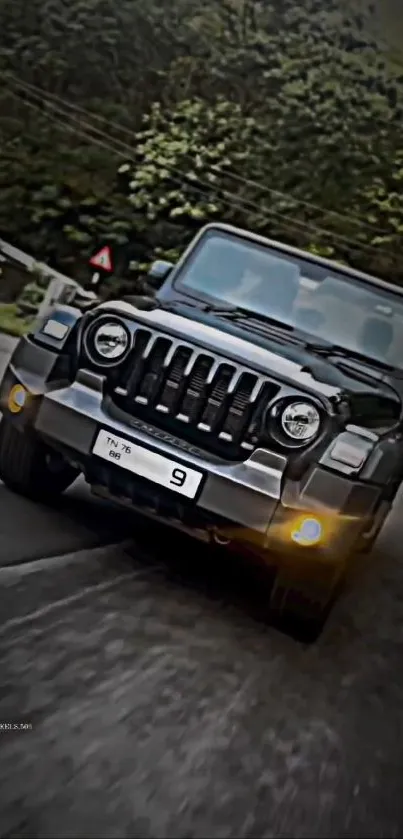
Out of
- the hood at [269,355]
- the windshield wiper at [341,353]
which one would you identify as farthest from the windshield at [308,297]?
the hood at [269,355]

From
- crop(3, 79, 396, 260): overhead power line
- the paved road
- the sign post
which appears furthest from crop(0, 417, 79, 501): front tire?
crop(3, 79, 396, 260): overhead power line

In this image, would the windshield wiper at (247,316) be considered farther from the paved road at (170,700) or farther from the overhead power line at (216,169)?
the paved road at (170,700)

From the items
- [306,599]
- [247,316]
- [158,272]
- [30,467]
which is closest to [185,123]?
[158,272]

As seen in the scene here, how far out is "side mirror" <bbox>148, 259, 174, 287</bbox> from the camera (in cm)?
267

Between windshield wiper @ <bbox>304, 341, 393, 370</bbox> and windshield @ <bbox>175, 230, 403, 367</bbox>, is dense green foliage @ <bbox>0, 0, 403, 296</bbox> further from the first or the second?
windshield wiper @ <bbox>304, 341, 393, 370</bbox>

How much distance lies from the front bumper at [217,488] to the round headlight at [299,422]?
0.06m

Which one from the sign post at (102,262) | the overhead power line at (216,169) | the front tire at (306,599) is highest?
the overhead power line at (216,169)

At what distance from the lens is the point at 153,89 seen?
2664 millimetres

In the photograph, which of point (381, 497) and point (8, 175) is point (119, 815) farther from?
point (8, 175)

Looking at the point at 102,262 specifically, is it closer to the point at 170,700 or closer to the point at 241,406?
the point at 241,406

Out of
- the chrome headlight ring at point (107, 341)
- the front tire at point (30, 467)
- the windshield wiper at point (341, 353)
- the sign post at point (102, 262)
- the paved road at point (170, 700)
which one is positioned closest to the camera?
the paved road at point (170, 700)

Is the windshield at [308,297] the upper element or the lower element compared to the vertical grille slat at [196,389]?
upper

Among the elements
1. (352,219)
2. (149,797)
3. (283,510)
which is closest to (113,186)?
(352,219)

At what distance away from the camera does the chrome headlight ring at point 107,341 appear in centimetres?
214
